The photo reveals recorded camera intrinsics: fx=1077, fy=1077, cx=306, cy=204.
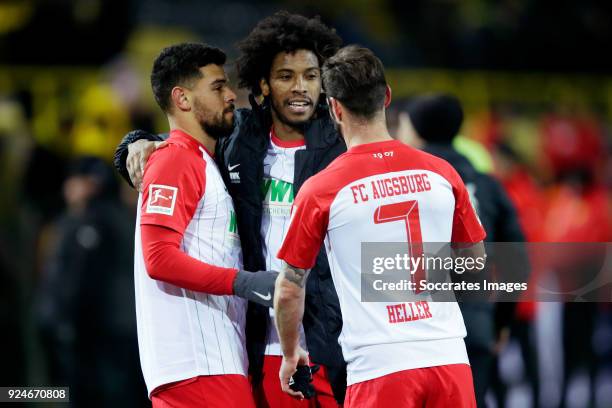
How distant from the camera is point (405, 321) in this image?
4426mm

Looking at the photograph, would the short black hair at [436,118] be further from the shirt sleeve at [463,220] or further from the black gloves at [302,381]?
the black gloves at [302,381]

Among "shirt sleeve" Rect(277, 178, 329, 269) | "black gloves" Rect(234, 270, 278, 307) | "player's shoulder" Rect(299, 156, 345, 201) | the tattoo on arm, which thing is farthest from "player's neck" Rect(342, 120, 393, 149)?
"black gloves" Rect(234, 270, 278, 307)

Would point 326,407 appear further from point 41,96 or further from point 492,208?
point 41,96

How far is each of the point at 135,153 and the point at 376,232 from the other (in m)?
1.42

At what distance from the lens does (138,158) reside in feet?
16.9

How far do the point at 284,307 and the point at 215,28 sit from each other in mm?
10464

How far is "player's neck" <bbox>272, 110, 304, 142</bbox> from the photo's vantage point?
5281mm

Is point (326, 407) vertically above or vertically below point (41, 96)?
below

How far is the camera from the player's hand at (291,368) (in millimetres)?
4637

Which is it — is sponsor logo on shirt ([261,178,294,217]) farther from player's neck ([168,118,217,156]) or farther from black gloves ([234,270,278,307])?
black gloves ([234,270,278,307])

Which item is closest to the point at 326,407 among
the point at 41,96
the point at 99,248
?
the point at 99,248

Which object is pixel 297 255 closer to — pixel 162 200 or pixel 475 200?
pixel 162 200

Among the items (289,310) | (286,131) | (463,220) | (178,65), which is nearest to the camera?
(289,310)

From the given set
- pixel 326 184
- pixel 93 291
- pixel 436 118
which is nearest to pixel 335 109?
pixel 326 184
